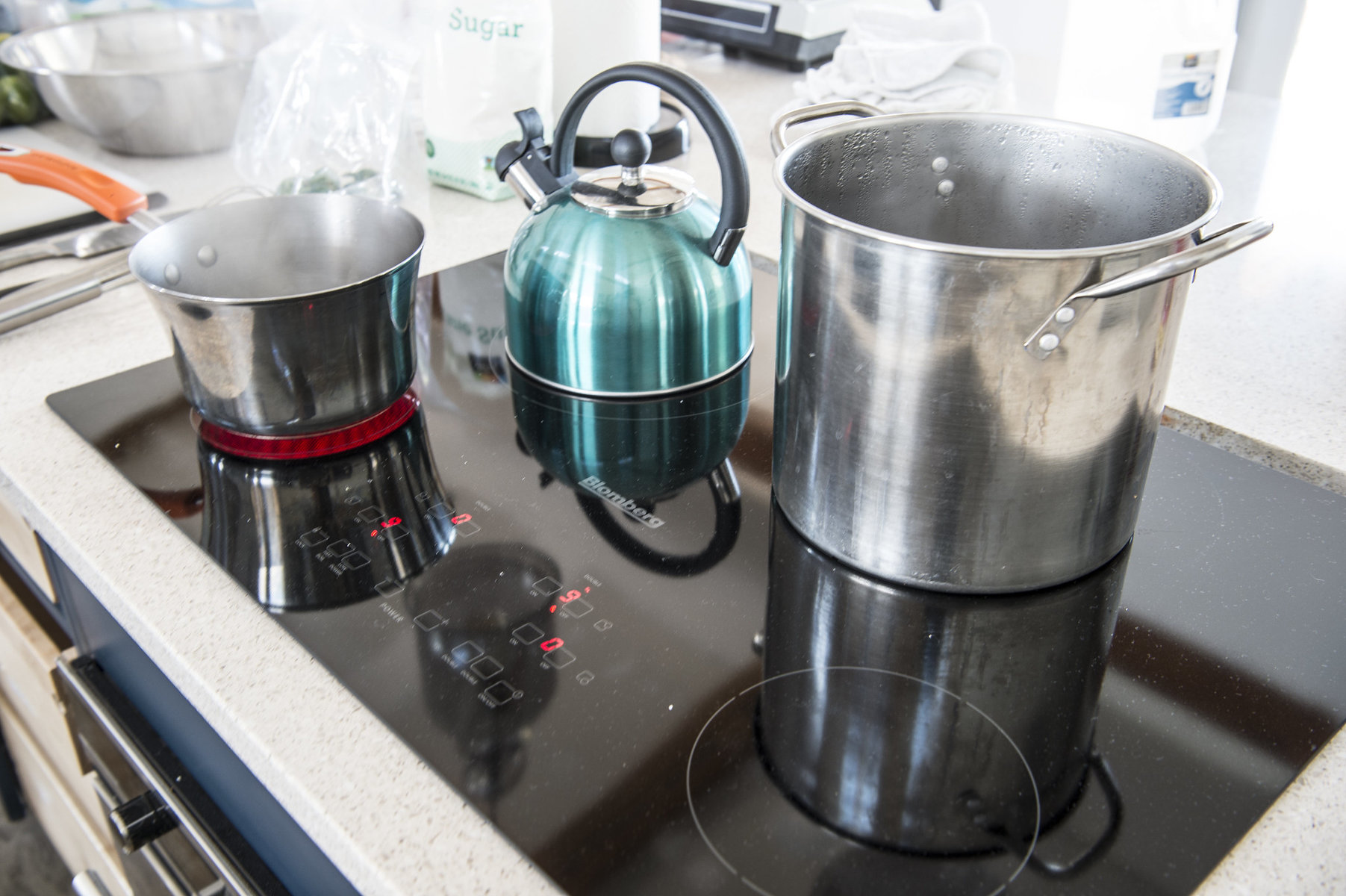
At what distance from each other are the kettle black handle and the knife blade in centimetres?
50

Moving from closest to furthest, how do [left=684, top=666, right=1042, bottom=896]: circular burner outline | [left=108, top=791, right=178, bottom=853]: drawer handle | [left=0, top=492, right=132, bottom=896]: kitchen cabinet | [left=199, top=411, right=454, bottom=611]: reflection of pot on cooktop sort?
1. [left=684, top=666, right=1042, bottom=896]: circular burner outline
2. [left=199, top=411, right=454, bottom=611]: reflection of pot on cooktop
3. [left=108, top=791, right=178, bottom=853]: drawer handle
4. [left=0, top=492, right=132, bottom=896]: kitchen cabinet

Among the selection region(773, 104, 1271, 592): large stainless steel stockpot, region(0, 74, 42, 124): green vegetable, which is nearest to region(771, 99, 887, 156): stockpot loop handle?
region(773, 104, 1271, 592): large stainless steel stockpot

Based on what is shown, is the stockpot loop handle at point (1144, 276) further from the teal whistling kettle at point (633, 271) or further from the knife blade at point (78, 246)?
the knife blade at point (78, 246)

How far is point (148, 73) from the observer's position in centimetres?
112

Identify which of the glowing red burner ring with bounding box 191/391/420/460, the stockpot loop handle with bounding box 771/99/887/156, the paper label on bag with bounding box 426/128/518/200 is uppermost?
the stockpot loop handle with bounding box 771/99/887/156

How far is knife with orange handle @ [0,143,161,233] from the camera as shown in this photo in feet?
2.84

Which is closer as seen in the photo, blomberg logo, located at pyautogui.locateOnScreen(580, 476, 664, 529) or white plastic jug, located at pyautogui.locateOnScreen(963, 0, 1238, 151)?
blomberg logo, located at pyautogui.locateOnScreen(580, 476, 664, 529)

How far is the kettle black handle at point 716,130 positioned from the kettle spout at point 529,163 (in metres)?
0.07

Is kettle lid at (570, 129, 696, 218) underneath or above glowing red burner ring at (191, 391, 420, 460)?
above

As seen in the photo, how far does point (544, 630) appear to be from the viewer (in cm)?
53

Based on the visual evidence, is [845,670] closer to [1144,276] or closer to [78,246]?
[1144,276]

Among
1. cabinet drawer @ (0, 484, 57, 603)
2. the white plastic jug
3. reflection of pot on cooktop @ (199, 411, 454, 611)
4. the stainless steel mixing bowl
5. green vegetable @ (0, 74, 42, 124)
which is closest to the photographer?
reflection of pot on cooktop @ (199, 411, 454, 611)

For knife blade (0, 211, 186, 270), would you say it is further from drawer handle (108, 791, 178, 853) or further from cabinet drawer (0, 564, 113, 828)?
drawer handle (108, 791, 178, 853)

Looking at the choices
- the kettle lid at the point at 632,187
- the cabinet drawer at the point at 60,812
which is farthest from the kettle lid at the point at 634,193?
the cabinet drawer at the point at 60,812
